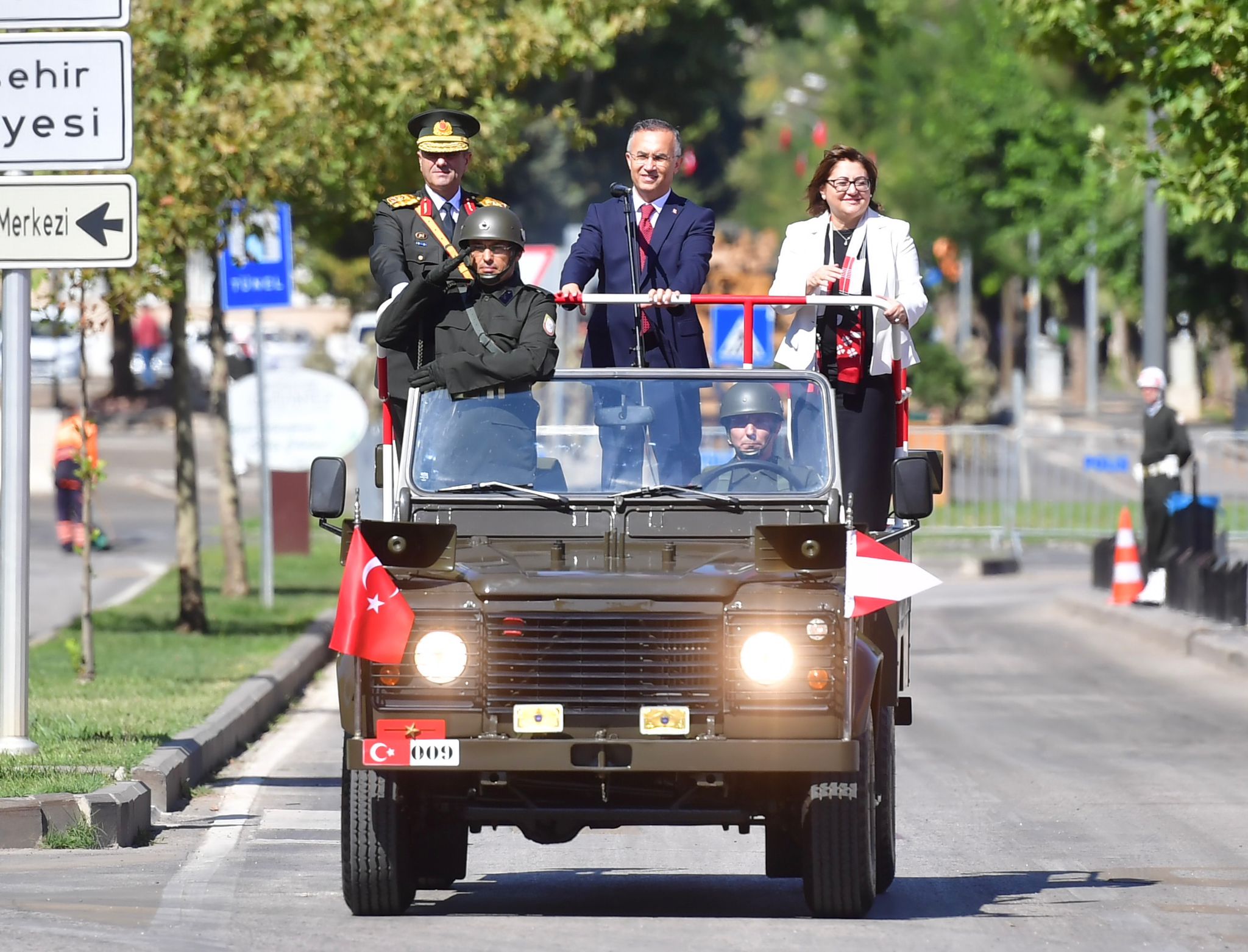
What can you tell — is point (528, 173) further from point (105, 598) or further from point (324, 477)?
point (324, 477)

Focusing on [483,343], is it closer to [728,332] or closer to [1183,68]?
[1183,68]

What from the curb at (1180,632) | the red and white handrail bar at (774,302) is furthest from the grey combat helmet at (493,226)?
the curb at (1180,632)

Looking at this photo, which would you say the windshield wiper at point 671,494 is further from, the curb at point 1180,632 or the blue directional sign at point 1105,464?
the blue directional sign at point 1105,464

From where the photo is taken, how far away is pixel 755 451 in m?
8.41

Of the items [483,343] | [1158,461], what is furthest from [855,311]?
[1158,461]

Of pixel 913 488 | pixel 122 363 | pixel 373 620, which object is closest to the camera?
pixel 373 620

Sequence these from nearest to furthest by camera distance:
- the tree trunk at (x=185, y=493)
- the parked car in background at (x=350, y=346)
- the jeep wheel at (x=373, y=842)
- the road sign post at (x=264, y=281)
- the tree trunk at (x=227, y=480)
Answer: the jeep wheel at (x=373, y=842) < the tree trunk at (x=185, y=493) < the road sign post at (x=264, y=281) < the tree trunk at (x=227, y=480) < the parked car in background at (x=350, y=346)

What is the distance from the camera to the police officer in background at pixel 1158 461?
22688mm

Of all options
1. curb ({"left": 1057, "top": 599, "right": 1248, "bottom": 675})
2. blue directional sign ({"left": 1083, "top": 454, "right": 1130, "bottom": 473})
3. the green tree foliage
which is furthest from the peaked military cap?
blue directional sign ({"left": 1083, "top": 454, "right": 1130, "bottom": 473})

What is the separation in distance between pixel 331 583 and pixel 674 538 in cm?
1586

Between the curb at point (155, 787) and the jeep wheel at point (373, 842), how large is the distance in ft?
6.72

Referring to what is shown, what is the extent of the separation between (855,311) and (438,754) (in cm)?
255

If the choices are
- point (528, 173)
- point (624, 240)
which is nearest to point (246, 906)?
point (624, 240)

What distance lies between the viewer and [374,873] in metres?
7.76
